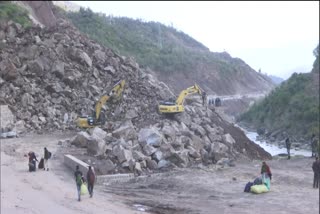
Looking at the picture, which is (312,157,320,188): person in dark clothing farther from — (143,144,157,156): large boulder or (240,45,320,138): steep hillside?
(240,45,320,138): steep hillside

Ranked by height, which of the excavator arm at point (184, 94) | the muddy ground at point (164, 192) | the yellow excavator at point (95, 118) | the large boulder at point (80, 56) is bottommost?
the muddy ground at point (164, 192)

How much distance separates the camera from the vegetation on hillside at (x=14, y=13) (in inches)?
1598

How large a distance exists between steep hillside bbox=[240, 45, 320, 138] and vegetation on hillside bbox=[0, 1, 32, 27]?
24.4m

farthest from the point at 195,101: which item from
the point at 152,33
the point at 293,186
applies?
the point at 152,33

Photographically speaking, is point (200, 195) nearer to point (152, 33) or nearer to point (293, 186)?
point (293, 186)

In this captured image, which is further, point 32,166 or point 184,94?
point 184,94

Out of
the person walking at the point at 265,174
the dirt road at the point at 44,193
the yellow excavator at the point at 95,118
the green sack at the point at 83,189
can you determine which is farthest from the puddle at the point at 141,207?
the yellow excavator at the point at 95,118

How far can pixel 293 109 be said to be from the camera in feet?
171

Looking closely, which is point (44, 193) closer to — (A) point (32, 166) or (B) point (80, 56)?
(A) point (32, 166)

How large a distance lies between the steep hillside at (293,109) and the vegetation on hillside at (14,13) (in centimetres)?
2445

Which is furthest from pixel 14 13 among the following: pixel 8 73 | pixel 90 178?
pixel 90 178

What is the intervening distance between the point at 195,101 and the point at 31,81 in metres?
10.7

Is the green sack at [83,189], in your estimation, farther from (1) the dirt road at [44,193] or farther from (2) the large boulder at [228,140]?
(2) the large boulder at [228,140]

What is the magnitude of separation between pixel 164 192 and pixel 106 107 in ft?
43.8
